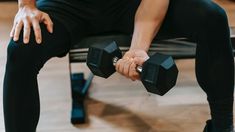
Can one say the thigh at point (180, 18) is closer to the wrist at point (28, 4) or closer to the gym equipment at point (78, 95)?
the wrist at point (28, 4)

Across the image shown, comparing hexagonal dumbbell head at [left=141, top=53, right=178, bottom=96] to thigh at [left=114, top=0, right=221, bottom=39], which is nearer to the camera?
hexagonal dumbbell head at [left=141, top=53, right=178, bottom=96]

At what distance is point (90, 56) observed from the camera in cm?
117

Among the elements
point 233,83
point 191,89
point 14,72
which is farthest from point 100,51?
point 191,89

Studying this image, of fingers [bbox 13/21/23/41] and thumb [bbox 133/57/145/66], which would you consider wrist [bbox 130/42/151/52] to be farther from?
fingers [bbox 13/21/23/41]

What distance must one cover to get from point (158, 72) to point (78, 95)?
0.67 meters

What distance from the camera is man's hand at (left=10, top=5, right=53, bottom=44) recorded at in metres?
1.14

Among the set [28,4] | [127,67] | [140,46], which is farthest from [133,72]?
[28,4]

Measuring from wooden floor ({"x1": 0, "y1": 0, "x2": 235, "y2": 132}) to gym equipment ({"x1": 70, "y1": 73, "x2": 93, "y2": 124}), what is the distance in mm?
26

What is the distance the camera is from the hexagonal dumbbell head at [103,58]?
1.13 m

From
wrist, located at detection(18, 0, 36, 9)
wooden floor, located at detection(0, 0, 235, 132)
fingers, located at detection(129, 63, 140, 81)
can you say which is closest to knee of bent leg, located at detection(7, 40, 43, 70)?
wrist, located at detection(18, 0, 36, 9)

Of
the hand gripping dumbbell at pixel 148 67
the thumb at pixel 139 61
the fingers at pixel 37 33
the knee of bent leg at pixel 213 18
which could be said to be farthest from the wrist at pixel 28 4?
the knee of bent leg at pixel 213 18

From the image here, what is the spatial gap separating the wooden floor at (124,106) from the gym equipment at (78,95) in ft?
0.09

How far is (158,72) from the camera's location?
1.07m

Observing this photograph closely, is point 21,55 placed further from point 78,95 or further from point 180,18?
point 78,95
